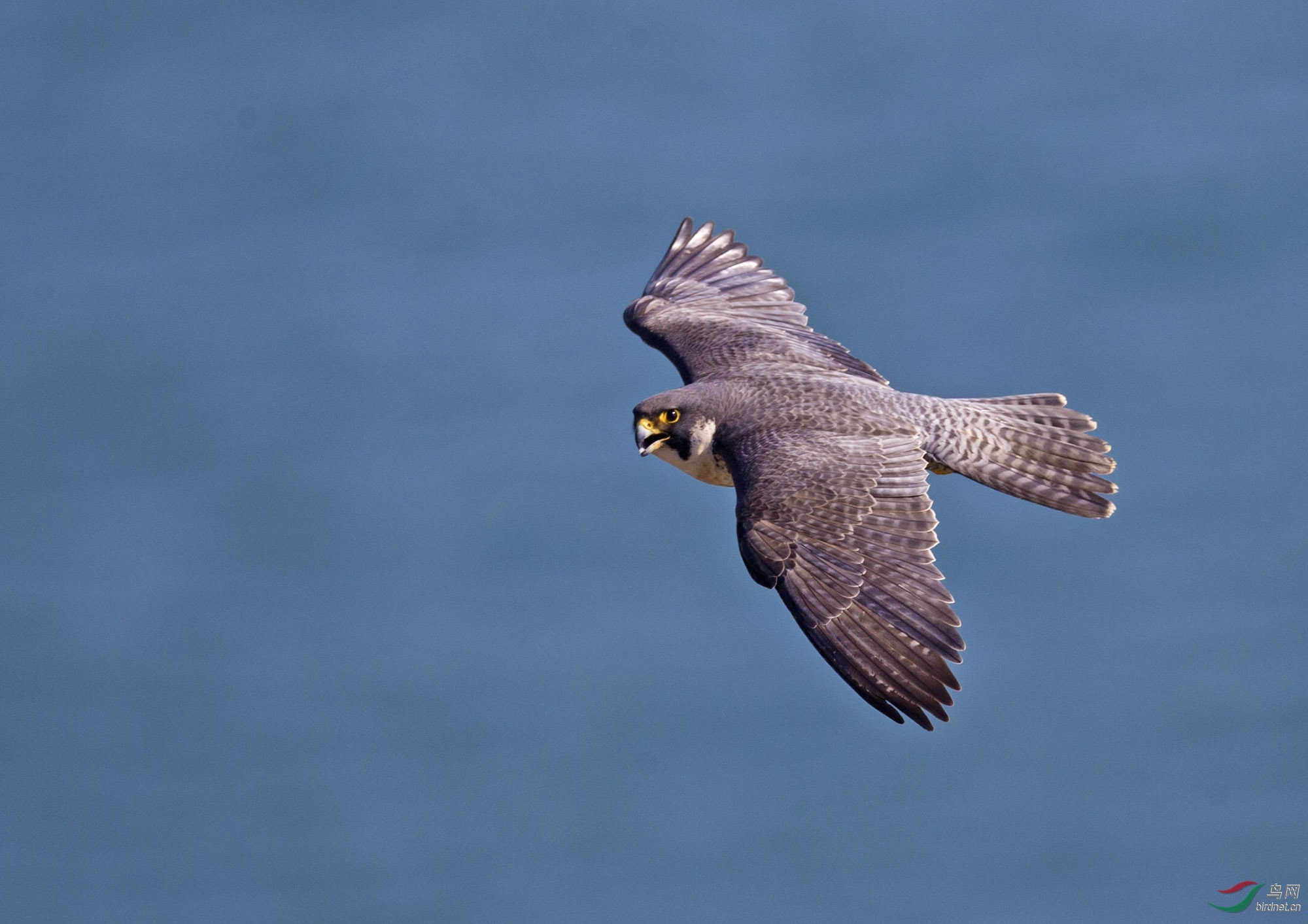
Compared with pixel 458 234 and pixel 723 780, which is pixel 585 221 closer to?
pixel 458 234

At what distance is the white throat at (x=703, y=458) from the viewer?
1485 centimetres

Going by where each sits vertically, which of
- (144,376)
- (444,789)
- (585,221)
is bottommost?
(444,789)

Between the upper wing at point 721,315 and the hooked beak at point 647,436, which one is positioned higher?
the upper wing at point 721,315

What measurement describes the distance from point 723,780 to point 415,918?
54.9ft

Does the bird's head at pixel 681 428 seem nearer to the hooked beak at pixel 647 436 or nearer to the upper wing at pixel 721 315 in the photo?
the hooked beak at pixel 647 436

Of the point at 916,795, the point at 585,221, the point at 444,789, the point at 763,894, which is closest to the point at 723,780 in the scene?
the point at 763,894

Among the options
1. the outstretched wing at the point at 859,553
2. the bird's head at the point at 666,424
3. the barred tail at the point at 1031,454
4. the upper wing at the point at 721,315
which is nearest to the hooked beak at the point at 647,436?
the bird's head at the point at 666,424

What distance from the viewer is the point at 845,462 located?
46.1ft

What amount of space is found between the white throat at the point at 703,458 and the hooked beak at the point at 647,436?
8 cm

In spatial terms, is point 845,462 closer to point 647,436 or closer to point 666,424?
point 666,424

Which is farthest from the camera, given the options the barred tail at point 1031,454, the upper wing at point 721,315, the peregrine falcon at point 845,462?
the upper wing at point 721,315

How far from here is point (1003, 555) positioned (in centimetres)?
6606

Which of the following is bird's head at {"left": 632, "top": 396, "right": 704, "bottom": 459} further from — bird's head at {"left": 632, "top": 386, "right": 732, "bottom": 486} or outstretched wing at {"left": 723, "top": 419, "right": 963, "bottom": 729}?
outstretched wing at {"left": 723, "top": 419, "right": 963, "bottom": 729}

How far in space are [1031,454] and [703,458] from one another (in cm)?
232
